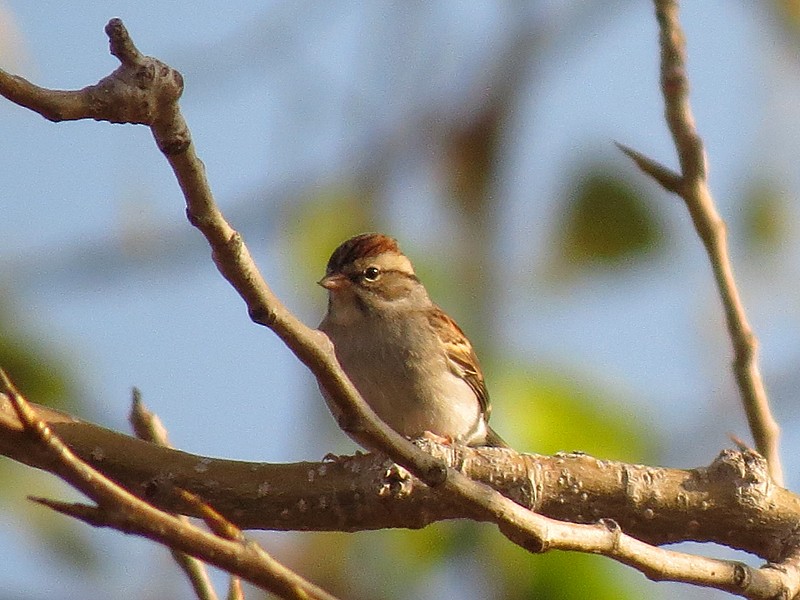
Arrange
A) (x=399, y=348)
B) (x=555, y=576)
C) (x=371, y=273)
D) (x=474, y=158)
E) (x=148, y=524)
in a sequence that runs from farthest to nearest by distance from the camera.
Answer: (x=371, y=273), (x=399, y=348), (x=474, y=158), (x=555, y=576), (x=148, y=524)

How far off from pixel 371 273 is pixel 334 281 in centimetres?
21

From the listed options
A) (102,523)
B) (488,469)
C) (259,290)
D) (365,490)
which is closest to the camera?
(102,523)

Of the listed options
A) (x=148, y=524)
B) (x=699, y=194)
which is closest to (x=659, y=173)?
(x=699, y=194)

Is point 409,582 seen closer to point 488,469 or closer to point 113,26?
point 488,469

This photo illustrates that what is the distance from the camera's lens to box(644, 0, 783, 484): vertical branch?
3.00 m

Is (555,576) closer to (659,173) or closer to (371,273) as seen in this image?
(659,173)

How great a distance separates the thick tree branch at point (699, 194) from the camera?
9.84ft

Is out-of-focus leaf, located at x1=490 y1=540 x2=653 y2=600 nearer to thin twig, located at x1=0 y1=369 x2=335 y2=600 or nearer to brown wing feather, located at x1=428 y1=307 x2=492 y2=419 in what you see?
thin twig, located at x1=0 y1=369 x2=335 y2=600

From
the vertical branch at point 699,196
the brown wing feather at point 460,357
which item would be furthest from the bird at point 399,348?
the vertical branch at point 699,196

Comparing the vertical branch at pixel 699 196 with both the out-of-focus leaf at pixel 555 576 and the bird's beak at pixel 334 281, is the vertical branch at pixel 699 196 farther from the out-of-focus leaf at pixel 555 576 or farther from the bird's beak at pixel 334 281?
the bird's beak at pixel 334 281

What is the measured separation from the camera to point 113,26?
5.73 feet

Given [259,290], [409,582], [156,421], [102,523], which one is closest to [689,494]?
[409,582]

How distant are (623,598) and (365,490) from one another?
2.05 feet

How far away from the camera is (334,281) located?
16.8ft
